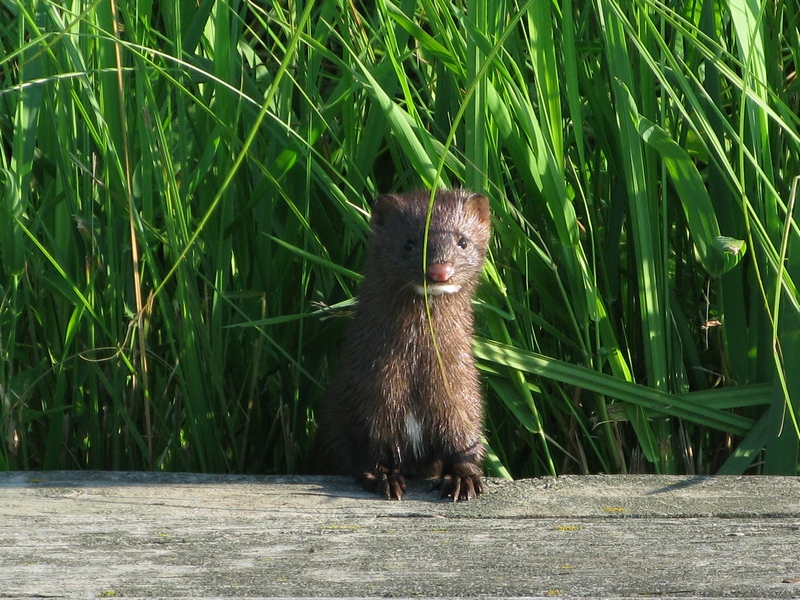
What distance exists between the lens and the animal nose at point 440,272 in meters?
2.77

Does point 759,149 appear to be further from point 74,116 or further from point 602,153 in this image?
point 74,116

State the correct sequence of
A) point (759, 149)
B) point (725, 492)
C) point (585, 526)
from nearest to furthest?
1. point (585, 526)
2. point (725, 492)
3. point (759, 149)

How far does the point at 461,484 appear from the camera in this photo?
8.61 feet

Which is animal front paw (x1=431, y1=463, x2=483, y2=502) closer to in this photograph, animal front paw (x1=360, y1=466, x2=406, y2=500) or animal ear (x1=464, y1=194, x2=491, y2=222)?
animal front paw (x1=360, y1=466, x2=406, y2=500)

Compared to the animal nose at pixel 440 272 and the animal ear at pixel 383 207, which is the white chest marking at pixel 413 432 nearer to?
the animal nose at pixel 440 272

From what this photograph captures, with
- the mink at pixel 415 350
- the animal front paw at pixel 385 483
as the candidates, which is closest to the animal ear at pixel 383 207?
the mink at pixel 415 350

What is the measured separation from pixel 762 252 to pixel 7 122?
90.4 inches

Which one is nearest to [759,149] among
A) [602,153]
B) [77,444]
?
[602,153]

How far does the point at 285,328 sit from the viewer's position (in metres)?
3.40

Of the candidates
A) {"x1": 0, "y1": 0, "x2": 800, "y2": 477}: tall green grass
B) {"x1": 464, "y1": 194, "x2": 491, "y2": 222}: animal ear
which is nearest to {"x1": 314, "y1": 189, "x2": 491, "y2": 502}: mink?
{"x1": 464, "y1": 194, "x2": 491, "y2": 222}: animal ear

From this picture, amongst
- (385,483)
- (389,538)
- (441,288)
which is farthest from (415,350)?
(389,538)

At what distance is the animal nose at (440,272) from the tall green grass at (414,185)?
28cm

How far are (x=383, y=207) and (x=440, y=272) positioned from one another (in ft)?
1.04

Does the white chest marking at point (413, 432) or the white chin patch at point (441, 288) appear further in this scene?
the white chest marking at point (413, 432)
